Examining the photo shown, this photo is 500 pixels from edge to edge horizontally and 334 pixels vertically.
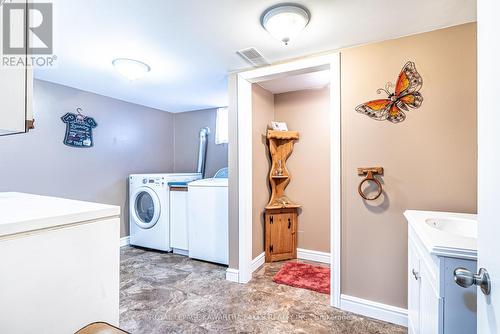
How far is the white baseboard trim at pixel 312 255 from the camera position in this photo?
10.1ft

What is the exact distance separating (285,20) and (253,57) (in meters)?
0.67

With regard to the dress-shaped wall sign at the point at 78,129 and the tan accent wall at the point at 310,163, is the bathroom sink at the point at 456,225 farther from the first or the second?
the dress-shaped wall sign at the point at 78,129

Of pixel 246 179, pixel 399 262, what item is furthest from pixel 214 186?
pixel 399 262

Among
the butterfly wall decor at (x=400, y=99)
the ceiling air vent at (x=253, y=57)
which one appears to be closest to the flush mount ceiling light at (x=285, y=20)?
the ceiling air vent at (x=253, y=57)

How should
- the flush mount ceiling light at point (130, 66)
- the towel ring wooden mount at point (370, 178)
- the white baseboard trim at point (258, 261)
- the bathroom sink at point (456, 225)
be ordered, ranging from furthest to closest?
1. the white baseboard trim at point (258, 261)
2. the flush mount ceiling light at point (130, 66)
3. the towel ring wooden mount at point (370, 178)
4. the bathroom sink at point (456, 225)

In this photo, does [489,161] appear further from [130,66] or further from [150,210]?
[150,210]

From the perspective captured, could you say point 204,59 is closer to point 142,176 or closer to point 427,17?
point 427,17

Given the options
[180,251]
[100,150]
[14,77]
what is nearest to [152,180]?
[100,150]

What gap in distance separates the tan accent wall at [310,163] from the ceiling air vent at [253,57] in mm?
1077

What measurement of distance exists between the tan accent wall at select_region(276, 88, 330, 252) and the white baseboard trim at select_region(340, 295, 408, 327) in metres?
1.12

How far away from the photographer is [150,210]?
143 inches

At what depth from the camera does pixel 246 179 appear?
8.14 feet

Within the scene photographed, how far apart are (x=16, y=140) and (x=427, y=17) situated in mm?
3863

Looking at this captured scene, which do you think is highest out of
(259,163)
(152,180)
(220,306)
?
(259,163)
